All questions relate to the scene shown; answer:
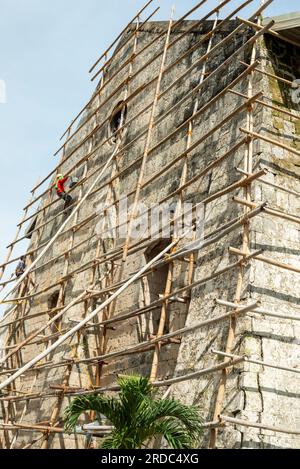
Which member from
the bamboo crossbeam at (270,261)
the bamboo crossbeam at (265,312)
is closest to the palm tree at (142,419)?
the bamboo crossbeam at (265,312)

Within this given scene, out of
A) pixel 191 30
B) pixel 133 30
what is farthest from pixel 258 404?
pixel 133 30

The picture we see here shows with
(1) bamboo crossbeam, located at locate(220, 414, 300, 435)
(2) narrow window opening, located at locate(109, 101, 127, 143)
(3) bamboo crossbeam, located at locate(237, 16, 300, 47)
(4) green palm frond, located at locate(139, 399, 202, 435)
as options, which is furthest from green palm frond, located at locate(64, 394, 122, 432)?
(2) narrow window opening, located at locate(109, 101, 127, 143)

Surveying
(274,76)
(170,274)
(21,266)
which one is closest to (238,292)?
(170,274)

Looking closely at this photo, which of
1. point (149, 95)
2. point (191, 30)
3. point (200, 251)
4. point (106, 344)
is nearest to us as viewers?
point (200, 251)

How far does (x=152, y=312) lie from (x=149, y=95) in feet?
14.7

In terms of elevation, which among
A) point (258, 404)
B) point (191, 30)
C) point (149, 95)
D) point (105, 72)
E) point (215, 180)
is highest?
point (105, 72)

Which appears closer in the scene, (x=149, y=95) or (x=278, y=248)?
(x=278, y=248)

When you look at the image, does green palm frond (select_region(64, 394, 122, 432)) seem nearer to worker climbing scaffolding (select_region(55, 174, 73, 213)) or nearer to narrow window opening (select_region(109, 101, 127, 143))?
narrow window opening (select_region(109, 101, 127, 143))

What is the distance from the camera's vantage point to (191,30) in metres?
9.61

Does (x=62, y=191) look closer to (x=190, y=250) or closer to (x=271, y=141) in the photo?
(x=190, y=250)

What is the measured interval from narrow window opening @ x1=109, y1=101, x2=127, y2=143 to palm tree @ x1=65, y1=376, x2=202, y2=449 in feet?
22.4

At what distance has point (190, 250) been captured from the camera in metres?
6.47

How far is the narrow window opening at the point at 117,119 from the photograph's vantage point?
36.5 ft

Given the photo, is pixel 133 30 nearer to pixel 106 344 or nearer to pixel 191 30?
pixel 191 30
